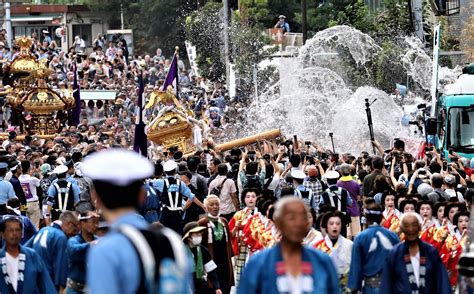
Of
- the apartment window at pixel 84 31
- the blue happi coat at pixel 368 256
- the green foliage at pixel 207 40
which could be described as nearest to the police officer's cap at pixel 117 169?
the blue happi coat at pixel 368 256

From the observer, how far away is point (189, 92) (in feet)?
152

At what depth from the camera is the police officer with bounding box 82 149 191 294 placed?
6285 mm

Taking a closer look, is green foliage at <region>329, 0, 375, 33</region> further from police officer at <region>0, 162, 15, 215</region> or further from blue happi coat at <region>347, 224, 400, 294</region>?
blue happi coat at <region>347, 224, 400, 294</region>

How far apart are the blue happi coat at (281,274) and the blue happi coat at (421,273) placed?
3.23 m

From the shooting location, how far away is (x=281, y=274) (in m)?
8.08

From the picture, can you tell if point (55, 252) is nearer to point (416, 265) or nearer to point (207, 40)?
point (416, 265)

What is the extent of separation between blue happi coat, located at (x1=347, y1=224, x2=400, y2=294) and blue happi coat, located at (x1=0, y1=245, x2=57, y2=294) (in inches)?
94.1

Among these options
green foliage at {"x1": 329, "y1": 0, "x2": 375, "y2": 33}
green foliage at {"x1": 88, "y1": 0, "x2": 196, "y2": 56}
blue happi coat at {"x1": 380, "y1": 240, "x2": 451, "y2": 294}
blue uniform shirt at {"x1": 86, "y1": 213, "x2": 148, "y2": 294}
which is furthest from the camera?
green foliage at {"x1": 88, "y1": 0, "x2": 196, "y2": 56}

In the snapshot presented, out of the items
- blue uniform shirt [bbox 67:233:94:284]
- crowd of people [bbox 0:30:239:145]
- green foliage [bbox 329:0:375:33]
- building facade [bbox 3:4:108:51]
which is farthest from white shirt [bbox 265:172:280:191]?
building facade [bbox 3:4:108:51]

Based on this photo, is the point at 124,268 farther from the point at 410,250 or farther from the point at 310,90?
the point at 310,90

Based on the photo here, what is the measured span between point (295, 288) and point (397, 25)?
36793 mm

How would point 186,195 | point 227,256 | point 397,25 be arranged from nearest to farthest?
point 227,256 → point 186,195 → point 397,25

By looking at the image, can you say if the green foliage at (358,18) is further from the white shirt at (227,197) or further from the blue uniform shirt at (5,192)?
the blue uniform shirt at (5,192)

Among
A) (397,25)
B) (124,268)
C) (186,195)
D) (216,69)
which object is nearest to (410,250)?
(124,268)
